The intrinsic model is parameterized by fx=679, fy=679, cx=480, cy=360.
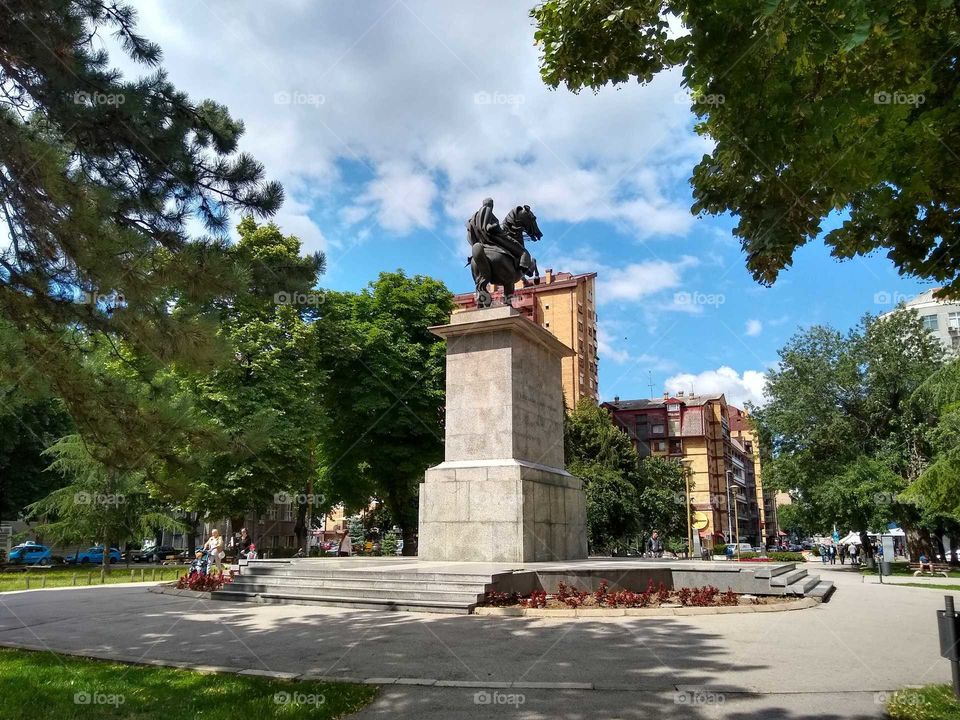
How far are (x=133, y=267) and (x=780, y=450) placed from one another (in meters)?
40.8

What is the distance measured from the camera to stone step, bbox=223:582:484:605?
1217 cm

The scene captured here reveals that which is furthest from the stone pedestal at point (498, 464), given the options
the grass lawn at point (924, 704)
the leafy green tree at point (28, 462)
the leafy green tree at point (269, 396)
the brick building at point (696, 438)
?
the brick building at point (696, 438)

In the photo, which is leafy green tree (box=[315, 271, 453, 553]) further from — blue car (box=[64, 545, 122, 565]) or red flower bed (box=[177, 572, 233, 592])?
blue car (box=[64, 545, 122, 565])

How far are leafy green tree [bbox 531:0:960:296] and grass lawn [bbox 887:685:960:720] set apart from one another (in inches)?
159

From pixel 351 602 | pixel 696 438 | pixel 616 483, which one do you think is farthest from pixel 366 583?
pixel 696 438

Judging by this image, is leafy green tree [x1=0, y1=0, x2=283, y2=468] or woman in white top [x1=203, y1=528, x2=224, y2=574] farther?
woman in white top [x1=203, y1=528, x2=224, y2=574]

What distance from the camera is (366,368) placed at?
111 feet

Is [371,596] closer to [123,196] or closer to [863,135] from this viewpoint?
[123,196]

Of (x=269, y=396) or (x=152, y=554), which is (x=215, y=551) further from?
(x=152, y=554)

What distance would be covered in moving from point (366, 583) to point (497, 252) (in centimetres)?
950

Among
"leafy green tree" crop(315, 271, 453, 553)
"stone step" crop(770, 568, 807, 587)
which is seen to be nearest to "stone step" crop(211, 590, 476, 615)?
"stone step" crop(770, 568, 807, 587)

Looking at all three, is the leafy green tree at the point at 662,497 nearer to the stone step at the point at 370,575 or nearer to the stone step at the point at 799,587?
the stone step at the point at 799,587

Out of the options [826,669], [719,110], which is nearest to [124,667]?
[826,669]

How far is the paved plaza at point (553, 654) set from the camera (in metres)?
6.15
